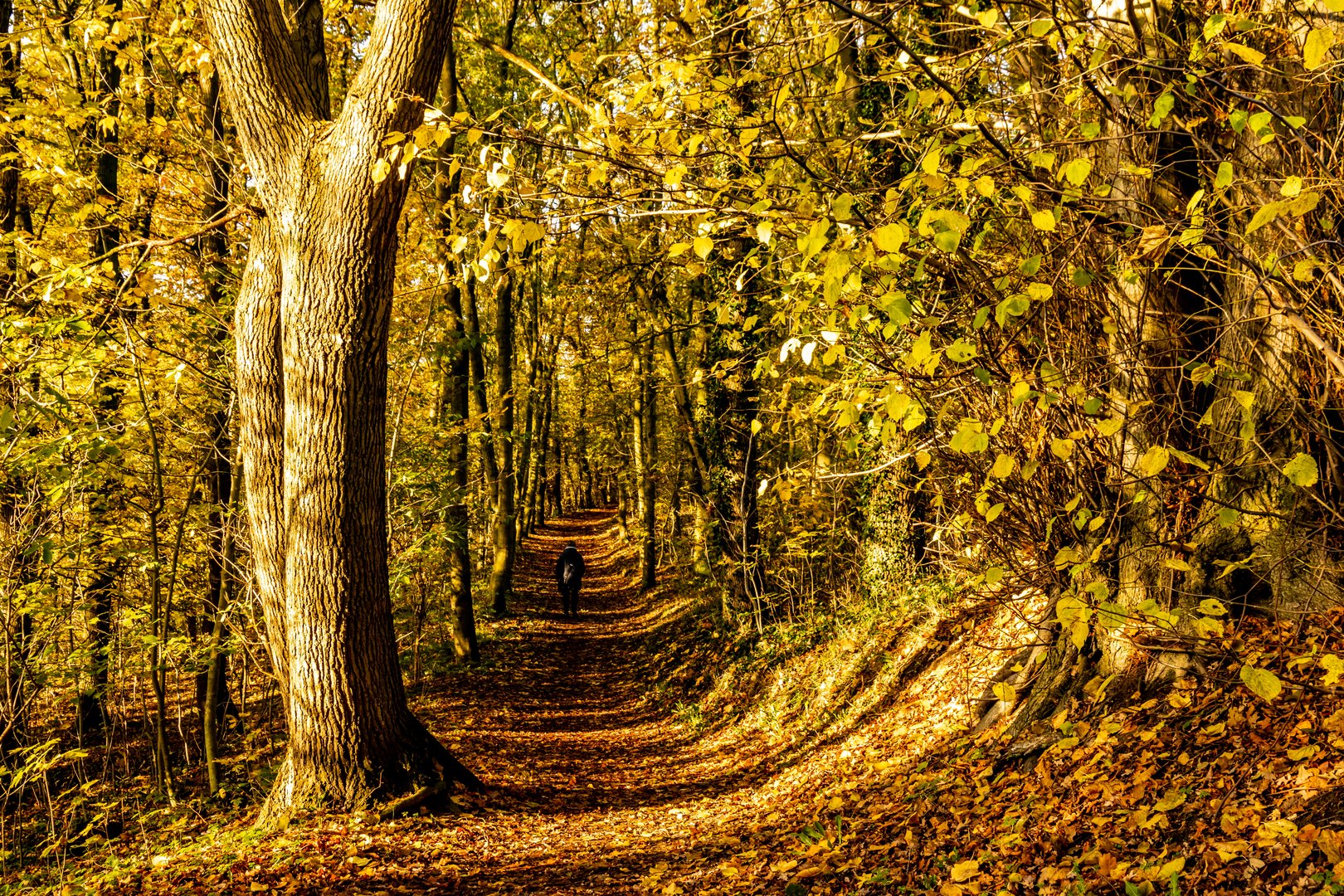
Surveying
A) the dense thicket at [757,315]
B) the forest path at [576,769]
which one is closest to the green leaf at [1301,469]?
the dense thicket at [757,315]

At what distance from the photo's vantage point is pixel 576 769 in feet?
28.7

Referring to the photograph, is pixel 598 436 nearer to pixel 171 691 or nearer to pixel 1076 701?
pixel 171 691

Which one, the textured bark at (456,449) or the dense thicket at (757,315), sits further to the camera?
the textured bark at (456,449)

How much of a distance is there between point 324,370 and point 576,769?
5443mm

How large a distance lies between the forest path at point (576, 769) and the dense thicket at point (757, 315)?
3.35ft

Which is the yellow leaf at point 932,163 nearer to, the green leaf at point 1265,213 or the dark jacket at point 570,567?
the green leaf at point 1265,213

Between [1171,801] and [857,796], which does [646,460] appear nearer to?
[857,796]

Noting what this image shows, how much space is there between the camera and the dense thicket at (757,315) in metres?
3.14

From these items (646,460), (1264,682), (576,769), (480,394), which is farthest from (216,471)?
(646,460)

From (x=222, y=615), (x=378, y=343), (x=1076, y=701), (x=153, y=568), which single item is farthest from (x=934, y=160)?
(x=153, y=568)

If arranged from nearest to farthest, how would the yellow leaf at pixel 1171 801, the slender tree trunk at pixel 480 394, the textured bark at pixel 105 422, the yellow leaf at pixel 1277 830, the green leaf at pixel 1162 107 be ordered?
the green leaf at pixel 1162 107, the yellow leaf at pixel 1277 830, the yellow leaf at pixel 1171 801, the textured bark at pixel 105 422, the slender tree trunk at pixel 480 394

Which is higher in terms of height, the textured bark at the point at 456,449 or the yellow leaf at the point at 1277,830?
the textured bark at the point at 456,449

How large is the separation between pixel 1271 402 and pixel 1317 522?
64 centimetres

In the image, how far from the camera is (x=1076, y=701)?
4.71 meters
